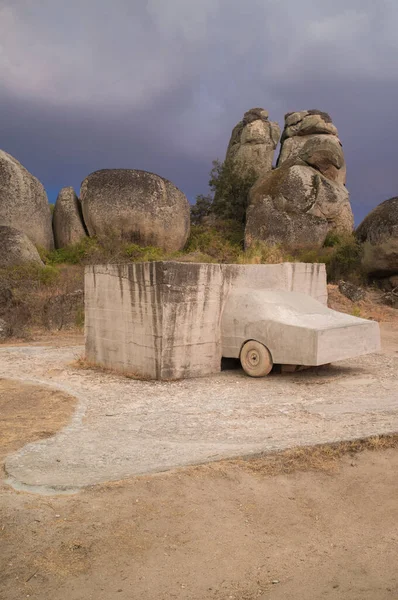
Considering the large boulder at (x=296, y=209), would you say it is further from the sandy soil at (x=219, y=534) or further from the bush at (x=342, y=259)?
the sandy soil at (x=219, y=534)

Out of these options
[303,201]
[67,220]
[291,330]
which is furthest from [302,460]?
[303,201]

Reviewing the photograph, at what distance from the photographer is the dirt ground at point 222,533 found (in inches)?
130

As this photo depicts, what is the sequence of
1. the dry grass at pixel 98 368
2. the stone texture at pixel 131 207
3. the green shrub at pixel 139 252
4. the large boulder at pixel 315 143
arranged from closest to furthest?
the dry grass at pixel 98 368, the green shrub at pixel 139 252, the stone texture at pixel 131 207, the large boulder at pixel 315 143

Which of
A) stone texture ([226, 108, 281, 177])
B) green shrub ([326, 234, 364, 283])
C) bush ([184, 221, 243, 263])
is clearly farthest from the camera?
stone texture ([226, 108, 281, 177])

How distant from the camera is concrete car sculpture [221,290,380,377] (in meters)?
8.12

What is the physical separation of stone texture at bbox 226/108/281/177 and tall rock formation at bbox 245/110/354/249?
4.40m

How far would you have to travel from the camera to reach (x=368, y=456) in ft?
16.4

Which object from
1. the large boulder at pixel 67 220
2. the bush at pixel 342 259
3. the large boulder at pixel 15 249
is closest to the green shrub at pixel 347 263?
the bush at pixel 342 259

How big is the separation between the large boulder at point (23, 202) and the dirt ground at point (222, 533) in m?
14.3

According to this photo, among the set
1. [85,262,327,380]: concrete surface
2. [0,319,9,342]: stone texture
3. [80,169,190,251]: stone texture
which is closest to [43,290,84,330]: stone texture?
[0,319,9,342]: stone texture

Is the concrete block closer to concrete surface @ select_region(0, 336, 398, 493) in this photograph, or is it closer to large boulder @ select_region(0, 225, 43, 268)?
concrete surface @ select_region(0, 336, 398, 493)

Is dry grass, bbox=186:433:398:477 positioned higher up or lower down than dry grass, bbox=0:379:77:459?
higher up

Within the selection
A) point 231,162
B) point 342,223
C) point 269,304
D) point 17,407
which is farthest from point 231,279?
point 231,162

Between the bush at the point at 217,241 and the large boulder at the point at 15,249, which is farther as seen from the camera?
the bush at the point at 217,241
